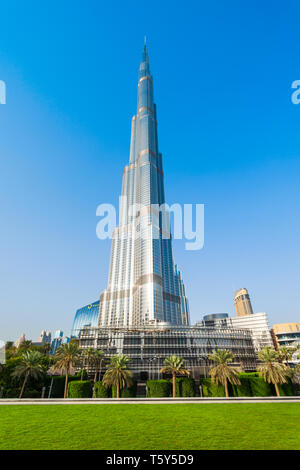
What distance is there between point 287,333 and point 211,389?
119 m

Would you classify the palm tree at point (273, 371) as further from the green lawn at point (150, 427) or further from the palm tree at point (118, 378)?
the palm tree at point (118, 378)

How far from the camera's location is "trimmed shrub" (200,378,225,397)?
153 ft

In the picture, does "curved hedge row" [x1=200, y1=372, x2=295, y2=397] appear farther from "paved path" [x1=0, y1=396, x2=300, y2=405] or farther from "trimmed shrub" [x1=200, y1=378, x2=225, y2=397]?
"paved path" [x1=0, y1=396, x2=300, y2=405]

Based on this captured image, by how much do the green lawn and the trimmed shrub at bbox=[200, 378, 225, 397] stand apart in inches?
565

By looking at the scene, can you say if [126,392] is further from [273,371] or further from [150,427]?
[273,371]

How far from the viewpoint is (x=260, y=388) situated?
155 feet

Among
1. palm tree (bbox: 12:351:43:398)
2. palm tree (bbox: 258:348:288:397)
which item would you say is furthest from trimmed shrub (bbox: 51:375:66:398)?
palm tree (bbox: 258:348:288:397)

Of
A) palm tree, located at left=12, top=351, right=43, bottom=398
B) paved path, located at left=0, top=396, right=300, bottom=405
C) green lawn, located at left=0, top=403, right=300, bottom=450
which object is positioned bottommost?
green lawn, located at left=0, top=403, right=300, bottom=450

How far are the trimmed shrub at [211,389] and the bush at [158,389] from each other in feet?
23.5

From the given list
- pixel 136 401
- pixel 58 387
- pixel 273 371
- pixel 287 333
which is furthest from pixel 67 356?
pixel 287 333

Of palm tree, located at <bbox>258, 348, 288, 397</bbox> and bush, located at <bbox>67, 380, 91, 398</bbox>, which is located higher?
palm tree, located at <bbox>258, 348, 288, 397</bbox>

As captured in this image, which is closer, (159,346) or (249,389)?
(249,389)

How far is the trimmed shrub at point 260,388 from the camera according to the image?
46.8m
